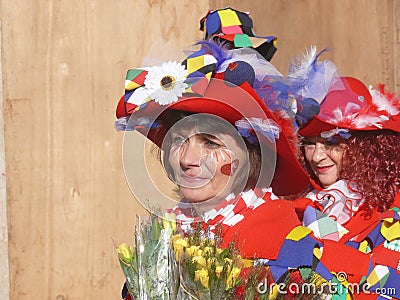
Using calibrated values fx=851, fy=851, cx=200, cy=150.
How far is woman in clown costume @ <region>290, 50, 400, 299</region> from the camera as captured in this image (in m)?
2.62

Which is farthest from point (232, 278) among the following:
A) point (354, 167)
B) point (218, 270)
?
point (354, 167)

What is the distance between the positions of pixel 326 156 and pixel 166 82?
2.48 feet

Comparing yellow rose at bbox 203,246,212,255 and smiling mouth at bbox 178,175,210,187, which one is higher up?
smiling mouth at bbox 178,175,210,187

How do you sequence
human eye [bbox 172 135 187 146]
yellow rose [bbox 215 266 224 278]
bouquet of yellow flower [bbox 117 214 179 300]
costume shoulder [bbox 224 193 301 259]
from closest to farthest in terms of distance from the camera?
1. yellow rose [bbox 215 266 224 278]
2. bouquet of yellow flower [bbox 117 214 179 300]
3. costume shoulder [bbox 224 193 301 259]
4. human eye [bbox 172 135 187 146]

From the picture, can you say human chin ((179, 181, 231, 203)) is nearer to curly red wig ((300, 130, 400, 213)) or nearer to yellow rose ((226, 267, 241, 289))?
yellow rose ((226, 267, 241, 289))

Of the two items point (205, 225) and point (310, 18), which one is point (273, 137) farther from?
point (310, 18)

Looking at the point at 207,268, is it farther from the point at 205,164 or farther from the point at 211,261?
the point at 205,164

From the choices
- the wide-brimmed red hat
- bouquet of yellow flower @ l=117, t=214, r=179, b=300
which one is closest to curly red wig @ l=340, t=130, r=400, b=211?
the wide-brimmed red hat

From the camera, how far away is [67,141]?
327 cm

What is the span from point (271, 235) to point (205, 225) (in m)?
0.27

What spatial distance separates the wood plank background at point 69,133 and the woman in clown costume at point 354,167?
2.38 feet

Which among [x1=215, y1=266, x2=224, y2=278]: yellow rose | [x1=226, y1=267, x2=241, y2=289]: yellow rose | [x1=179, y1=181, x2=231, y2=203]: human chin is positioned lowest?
[x1=226, y1=267, x2=241, y2=289]: yellow rose

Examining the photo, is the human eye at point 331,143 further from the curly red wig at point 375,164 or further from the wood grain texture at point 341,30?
the wood grain texture at point 341,30

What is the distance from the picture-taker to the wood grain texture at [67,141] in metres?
3.18
